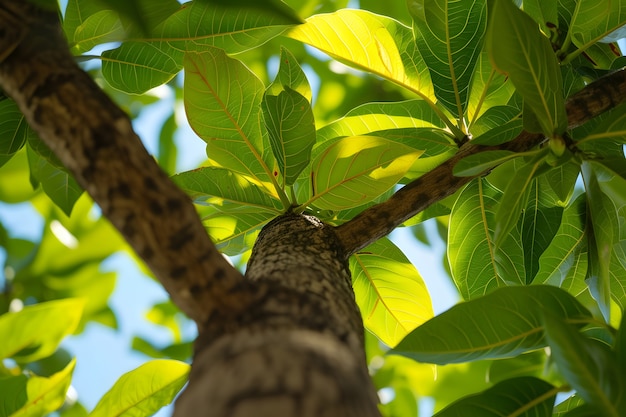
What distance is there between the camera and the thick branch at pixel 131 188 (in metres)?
0.39

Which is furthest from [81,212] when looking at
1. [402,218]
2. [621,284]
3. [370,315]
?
[621,284]

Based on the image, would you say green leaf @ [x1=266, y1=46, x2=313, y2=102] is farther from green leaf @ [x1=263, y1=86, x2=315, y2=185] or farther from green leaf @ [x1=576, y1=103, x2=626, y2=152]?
green leaf @ [x1=576, y1=103, x2=626, y2=152]

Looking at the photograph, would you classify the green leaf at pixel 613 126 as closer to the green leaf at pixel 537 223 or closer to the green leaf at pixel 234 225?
the green leaf at pixel 537 223

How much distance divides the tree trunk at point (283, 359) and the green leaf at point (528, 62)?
32 cm

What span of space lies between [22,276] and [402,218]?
1.35 m

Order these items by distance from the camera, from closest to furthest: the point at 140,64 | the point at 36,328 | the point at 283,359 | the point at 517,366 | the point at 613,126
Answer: the point at 283,359
the point at 613,126
the point at 140,64
the point at 36,328
the point at 517,366

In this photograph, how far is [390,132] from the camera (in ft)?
2.85

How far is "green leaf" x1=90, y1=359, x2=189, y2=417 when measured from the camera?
3.06 feet

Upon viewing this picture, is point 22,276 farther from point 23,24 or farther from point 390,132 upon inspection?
point 23,24

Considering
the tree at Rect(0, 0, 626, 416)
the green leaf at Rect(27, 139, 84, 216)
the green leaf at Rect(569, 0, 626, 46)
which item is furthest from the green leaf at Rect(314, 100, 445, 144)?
the green leaf at Rect(27, 139, 84, 216)

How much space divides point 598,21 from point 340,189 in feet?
1.42

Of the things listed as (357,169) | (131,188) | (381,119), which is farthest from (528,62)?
(131,188)

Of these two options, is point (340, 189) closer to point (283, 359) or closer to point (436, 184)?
point (436, 184)

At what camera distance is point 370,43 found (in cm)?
89
